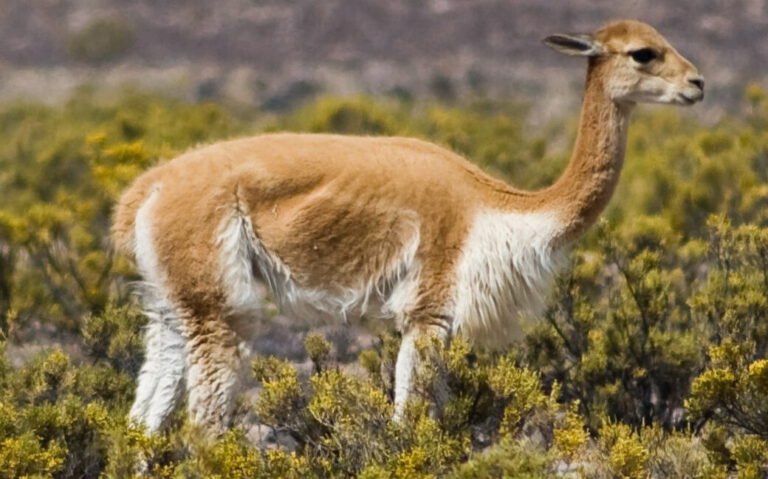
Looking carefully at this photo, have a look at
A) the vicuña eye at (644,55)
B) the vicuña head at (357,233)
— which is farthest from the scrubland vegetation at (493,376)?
the vicuña eye at (644,55)

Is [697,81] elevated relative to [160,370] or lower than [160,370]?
elevated

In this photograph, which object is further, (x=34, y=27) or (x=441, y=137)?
(x=34, y=27)

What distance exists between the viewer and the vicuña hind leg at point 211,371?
7.17 metres

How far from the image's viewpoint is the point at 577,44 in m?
7.64

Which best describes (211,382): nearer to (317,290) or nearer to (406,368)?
(317,290)

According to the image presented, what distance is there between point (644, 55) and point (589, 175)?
0.63 m

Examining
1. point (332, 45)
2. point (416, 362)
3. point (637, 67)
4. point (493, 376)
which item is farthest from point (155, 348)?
point (332, 45)

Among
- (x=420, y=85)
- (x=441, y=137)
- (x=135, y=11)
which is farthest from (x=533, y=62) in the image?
(x=441, y=137)

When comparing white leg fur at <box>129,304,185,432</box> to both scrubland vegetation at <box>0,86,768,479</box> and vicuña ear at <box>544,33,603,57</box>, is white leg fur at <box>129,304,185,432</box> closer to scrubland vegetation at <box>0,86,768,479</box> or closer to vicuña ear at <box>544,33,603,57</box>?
scrubland vegetation at <box>0,86,768,479</box>

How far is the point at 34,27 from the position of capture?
183 ft

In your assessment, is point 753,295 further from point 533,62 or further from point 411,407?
point 533,62

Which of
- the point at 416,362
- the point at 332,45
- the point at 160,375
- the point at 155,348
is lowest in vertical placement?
the point at 332,45

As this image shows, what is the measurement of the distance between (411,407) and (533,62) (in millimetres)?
44133

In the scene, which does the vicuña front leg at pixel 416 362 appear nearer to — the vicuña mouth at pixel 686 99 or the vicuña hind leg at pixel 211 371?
the vicuña hind leg at pixel 211 371
